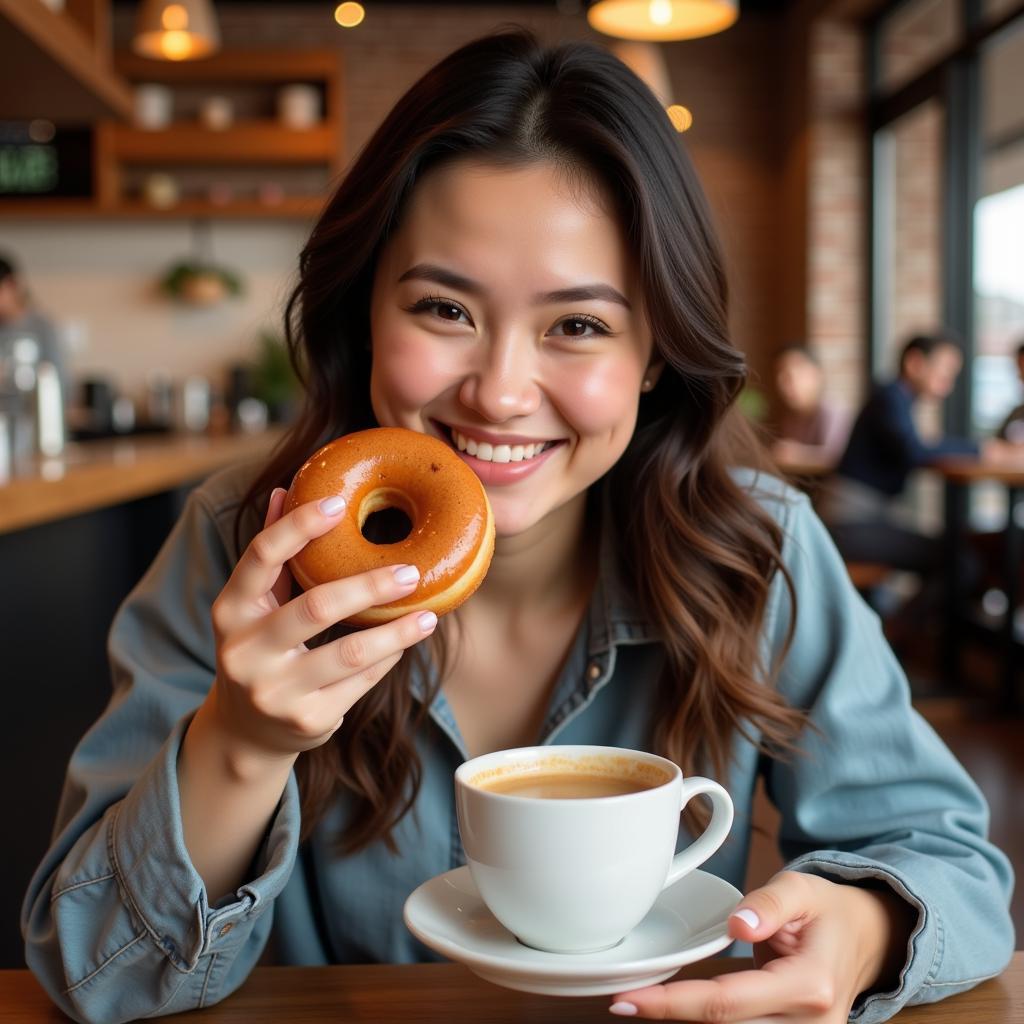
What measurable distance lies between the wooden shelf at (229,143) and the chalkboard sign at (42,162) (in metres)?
0.22

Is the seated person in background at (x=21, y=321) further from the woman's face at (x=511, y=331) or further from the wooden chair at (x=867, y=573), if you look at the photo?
the woman's face at (x=511, y=331)

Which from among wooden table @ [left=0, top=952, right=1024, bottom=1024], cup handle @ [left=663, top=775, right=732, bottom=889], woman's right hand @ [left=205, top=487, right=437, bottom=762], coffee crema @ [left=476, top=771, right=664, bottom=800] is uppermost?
woman's right hand @ [left=205, top=487, right=437, bottom=762]

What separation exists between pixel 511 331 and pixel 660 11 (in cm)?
332

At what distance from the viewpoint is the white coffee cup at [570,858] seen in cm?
70

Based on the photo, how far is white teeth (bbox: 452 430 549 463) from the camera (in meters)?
1.08

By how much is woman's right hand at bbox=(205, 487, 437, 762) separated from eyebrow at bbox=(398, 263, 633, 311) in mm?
314

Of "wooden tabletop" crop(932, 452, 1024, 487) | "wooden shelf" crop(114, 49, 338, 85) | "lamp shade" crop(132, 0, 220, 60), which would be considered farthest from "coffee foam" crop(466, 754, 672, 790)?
"wooden shelf" crop(114, 49, 338, 85)

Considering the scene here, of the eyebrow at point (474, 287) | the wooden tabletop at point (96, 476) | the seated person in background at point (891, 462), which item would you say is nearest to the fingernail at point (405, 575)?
the eyebrow at point (474, 287)

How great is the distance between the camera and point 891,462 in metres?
5.64

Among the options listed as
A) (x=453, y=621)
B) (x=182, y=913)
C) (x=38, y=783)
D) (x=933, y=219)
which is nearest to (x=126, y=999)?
(x=182, y=913)

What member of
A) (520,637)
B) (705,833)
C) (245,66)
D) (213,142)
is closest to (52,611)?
(520,637)

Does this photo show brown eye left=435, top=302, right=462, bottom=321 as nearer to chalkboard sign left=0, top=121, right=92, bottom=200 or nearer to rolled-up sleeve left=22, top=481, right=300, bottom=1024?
rolled-up sleeve left=22, top=481, right=300, bottom=1024

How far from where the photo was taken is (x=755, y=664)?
1.21 metres

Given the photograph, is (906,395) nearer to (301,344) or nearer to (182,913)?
(301,344)
